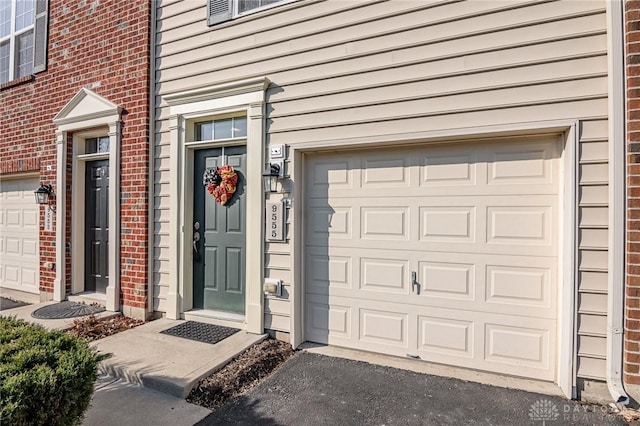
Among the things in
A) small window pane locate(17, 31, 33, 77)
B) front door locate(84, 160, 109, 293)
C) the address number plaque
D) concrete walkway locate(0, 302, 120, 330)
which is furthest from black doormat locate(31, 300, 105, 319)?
small window pane locate(17, 31, 33, 77)

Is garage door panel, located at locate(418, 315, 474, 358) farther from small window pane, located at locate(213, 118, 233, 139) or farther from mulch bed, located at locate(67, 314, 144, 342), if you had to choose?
mulch bed, located at locate(67, 314, 144, 342)

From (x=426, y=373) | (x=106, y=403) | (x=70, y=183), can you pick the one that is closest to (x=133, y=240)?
(x=70, y=183)

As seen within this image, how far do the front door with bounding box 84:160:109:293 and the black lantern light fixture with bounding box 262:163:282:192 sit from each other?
265cm

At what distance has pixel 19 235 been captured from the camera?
5.66m

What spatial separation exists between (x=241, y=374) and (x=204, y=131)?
2760 mm

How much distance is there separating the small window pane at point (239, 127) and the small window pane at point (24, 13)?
14.6 ft

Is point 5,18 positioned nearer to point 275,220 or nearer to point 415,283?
point 275,220

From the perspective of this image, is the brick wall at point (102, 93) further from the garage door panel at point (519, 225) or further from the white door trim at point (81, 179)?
the garage door panel at point (519, 225)

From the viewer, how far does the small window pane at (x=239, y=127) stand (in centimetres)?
388

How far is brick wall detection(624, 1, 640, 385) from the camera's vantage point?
7.84 ft

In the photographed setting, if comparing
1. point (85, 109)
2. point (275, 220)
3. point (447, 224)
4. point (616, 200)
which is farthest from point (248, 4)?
point (616, 200)

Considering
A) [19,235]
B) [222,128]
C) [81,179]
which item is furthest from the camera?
[19,235]

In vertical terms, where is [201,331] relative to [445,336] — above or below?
below

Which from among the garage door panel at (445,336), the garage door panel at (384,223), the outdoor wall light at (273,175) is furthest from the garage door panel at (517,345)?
the outdoor wall light at (273,175)
